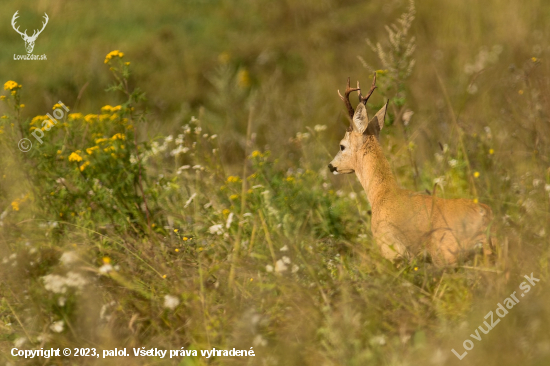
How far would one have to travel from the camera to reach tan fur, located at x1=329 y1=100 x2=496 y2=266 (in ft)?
11.7

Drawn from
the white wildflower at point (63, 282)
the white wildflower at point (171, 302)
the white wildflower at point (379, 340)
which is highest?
the white wildflower at point (63, 282)

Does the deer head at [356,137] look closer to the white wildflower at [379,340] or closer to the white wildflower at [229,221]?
the white wildflower at [229,221]

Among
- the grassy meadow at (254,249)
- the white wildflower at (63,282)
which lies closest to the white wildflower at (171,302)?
the grassy meadow at (254,249)

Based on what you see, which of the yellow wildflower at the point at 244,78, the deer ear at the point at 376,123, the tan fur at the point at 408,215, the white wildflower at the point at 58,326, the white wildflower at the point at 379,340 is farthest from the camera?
the yellow wildflower at the point at 244,78

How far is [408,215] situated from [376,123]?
98 cm

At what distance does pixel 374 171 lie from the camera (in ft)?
15.5

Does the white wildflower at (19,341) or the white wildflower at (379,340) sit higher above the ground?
the white wildflower at (19,341)

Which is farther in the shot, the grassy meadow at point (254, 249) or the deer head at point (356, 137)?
the deer head at point (356, 137)

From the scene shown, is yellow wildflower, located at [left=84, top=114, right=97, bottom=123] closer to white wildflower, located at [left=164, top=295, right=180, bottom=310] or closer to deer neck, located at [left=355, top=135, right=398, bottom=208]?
white wildflower, located at [left=164, top=295, right=180, bottom=310]

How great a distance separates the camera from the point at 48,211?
14.1 feet

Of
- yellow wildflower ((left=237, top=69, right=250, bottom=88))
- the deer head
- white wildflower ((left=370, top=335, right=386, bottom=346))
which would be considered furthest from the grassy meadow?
yellow wildflower ((left=237, top=69, right=250, bottom=88))

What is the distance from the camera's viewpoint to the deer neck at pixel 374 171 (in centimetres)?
465

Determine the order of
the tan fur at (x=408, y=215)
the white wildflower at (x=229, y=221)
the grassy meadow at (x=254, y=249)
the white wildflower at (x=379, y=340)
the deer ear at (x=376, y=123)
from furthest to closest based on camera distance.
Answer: the deer ear at (x=376, y=123) < the white wildflower at (x=229, y=221) < the tan fur at (x=408, y=215) < the grassy meadow at (x=254, y=249) < the white wildflower at (x=379, y=340)

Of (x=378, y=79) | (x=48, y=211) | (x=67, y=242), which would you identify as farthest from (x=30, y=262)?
(x=378, y=79)
